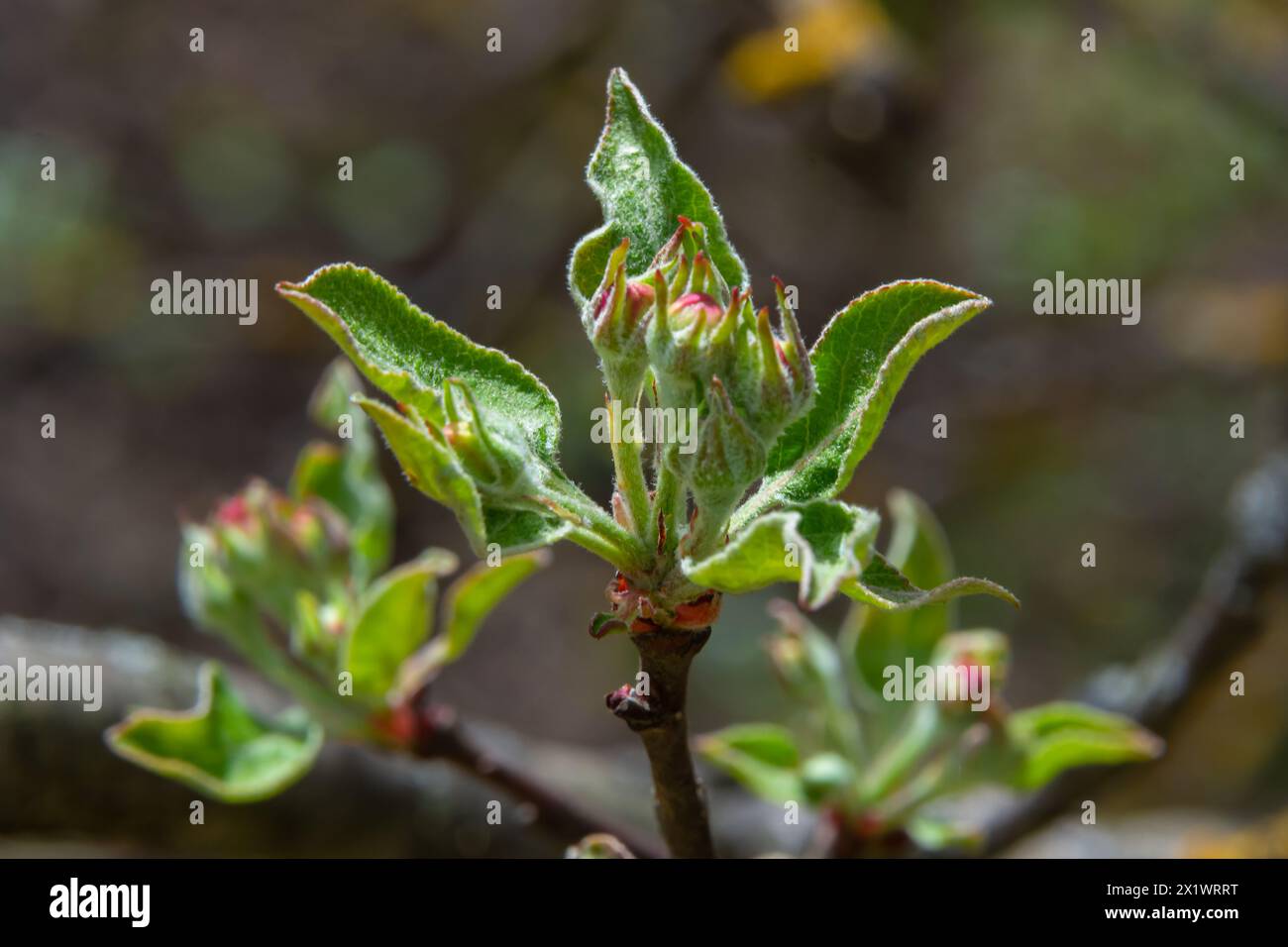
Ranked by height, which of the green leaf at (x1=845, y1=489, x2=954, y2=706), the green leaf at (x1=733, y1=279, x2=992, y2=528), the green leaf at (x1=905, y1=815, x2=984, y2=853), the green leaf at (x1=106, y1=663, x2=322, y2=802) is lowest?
the green leaf at (x1=905, y1=815, x2=984, y2=853)

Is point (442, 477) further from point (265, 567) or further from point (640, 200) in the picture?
point (265, 567)

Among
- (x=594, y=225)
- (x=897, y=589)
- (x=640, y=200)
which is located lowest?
(x=897, y=589)

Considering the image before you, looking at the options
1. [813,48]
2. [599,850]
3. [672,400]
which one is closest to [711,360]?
[672,400]

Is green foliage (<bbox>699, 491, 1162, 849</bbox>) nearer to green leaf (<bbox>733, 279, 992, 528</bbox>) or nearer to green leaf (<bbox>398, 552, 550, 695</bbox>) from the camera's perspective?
green leaf (<bbox>398, 552, 550, 695</bbox>)

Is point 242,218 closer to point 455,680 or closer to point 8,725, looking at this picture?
point 455,680

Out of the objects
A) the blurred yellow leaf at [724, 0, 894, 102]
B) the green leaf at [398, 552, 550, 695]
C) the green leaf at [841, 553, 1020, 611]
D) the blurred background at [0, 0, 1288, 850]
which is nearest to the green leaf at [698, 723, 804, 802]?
the green leaf at [398, 552, 550, 695]
